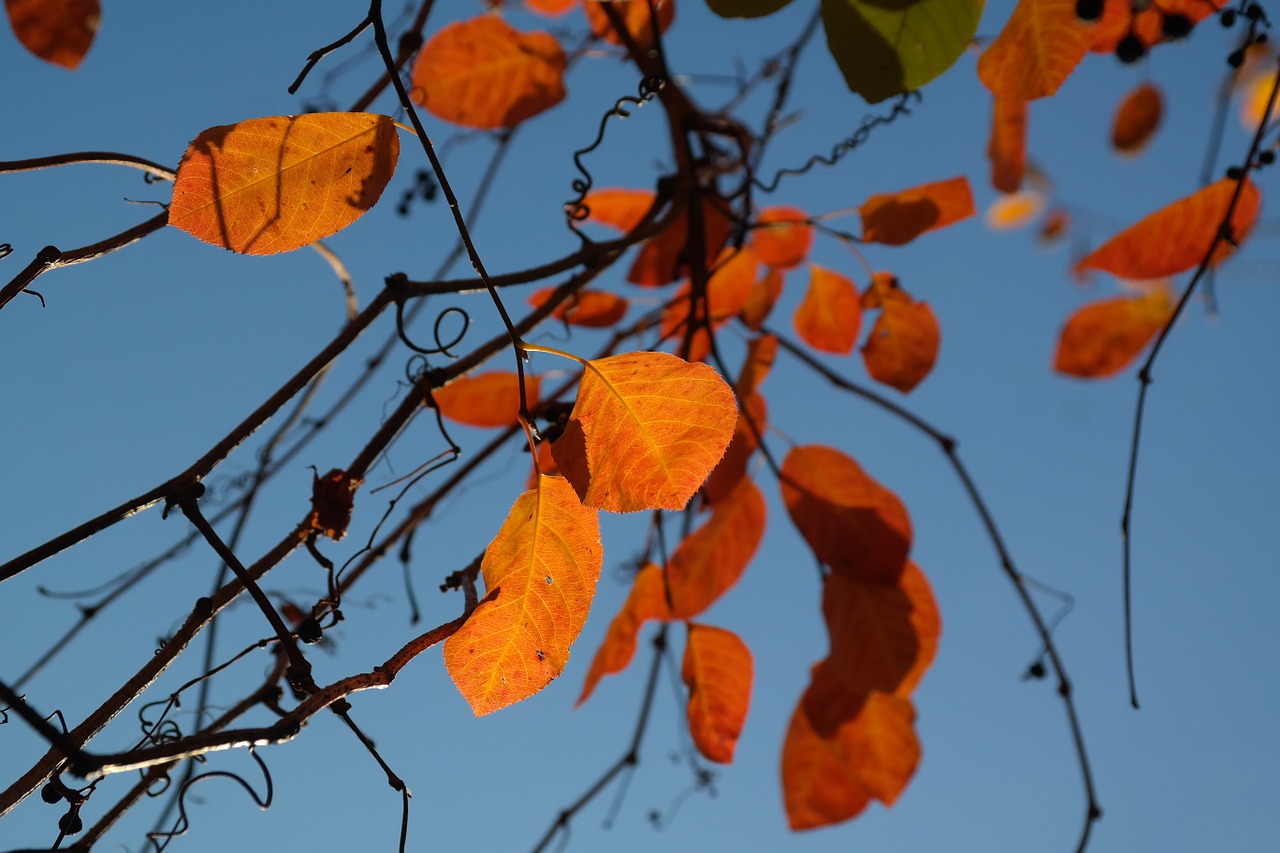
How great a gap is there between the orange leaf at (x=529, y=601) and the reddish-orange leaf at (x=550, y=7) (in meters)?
0.87

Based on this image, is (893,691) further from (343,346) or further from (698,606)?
(343,346)

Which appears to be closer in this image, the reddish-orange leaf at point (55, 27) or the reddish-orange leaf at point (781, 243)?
the reddish-orange leaf at point (55, 27)

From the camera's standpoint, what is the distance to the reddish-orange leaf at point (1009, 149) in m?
0.99

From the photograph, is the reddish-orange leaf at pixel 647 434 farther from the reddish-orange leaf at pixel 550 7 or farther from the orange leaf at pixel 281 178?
the reddish-orange leaf at pixel 550 7

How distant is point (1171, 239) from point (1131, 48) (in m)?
0.17

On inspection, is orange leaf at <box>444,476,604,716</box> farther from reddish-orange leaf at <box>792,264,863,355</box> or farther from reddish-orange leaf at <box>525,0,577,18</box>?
reddish-orange leaf at <box>525,0,577,18</box>

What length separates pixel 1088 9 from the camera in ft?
2.18

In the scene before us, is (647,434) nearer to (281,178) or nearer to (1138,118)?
(281,178)

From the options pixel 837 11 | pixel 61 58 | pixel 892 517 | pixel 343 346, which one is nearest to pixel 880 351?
pixel 892 517

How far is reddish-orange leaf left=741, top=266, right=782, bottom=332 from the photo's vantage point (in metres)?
1.16

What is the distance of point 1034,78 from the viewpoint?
2.10 feet

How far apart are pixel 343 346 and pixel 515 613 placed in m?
0.21

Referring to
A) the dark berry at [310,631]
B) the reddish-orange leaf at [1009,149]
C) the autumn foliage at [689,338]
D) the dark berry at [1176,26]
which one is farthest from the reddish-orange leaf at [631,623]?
the dark berry at [1176,26]

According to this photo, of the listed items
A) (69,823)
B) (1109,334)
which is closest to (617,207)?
(1109,334)
